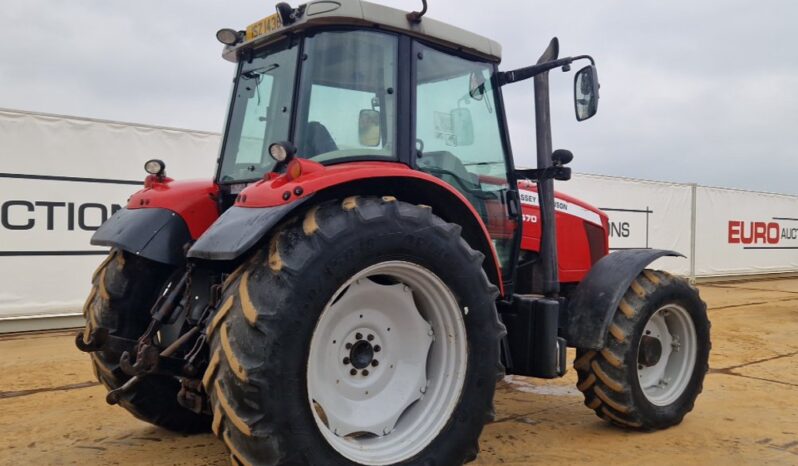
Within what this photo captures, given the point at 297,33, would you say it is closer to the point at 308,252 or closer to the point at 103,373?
the point at 308,252

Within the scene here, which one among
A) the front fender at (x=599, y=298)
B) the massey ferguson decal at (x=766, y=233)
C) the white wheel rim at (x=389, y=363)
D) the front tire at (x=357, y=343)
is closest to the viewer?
the front tire at (x=357, y=343)

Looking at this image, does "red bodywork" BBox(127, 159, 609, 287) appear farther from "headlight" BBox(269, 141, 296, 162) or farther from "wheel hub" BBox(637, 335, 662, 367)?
"wheel hub" BBox(637, 335, 662, 367)

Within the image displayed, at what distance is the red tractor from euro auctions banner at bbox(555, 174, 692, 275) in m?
9.31

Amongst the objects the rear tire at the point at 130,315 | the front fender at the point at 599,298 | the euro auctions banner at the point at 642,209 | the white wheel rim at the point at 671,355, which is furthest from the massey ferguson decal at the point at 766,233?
the rear tire at the point at 130,315

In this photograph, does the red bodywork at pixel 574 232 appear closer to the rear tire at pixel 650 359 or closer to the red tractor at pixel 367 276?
the red tractor at pixel 367 276

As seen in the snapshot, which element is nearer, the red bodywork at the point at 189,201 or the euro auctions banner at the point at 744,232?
the red bodywork at the point at 189,201

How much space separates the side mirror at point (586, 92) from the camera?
3.80 m

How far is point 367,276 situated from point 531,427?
188 cm

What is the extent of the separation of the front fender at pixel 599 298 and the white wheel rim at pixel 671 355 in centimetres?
42

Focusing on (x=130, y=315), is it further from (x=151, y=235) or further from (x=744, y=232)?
(x=744, y=232)

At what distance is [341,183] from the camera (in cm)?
297

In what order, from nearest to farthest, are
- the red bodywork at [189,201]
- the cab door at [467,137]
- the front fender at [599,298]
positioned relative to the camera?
the cab door at [467,137] → the red bodywork at [189,201] → the front fender at [599,298]

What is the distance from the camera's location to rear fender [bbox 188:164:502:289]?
2707 mm

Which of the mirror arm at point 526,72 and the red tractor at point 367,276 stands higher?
the mirror arm at point 526,72
